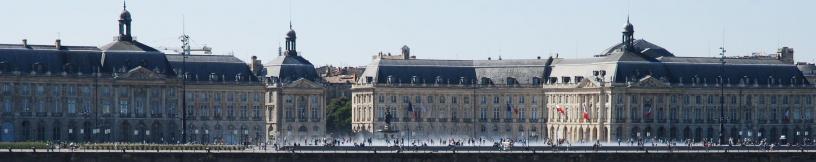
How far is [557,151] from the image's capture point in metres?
172

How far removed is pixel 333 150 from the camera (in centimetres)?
17138

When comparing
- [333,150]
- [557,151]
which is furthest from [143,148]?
[557,151]
